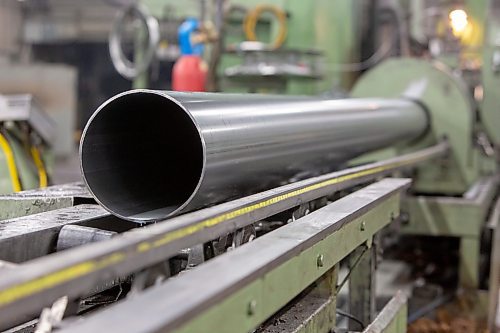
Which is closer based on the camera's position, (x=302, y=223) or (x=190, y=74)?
(x=302, y=223)

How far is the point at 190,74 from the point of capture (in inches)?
171

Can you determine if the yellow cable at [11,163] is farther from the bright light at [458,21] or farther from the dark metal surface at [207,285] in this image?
the bright light at [458,21]

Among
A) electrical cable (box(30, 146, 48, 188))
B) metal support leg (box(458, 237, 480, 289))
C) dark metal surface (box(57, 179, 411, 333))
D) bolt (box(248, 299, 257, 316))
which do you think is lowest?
metal support leg (box(458, 237, 480, 289))

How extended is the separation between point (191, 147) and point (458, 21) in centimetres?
290

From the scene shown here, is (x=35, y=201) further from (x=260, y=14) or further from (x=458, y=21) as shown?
(x=458, y=21)

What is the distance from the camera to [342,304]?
2.72m

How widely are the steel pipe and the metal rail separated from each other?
15 centimetres

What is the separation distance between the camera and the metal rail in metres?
0.68

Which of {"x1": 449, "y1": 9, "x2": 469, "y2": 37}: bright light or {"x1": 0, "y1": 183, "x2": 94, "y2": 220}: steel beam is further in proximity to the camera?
{"x1": 449, "y1": 9, "x2": 469, "y2": 37}: bright light

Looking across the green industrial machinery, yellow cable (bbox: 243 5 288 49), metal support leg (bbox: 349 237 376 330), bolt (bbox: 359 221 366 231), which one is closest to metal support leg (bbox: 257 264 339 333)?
the green industrial machinery

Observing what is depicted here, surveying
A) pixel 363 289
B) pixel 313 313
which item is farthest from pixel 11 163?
pixel 313 313

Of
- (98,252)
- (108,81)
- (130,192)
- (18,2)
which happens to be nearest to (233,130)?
(130,192)

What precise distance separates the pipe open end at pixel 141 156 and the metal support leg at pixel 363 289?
2.05 feet

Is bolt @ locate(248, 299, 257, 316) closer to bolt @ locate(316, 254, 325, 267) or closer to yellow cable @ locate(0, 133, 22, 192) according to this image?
bolt @ locate(316, 254, 325, 267)
